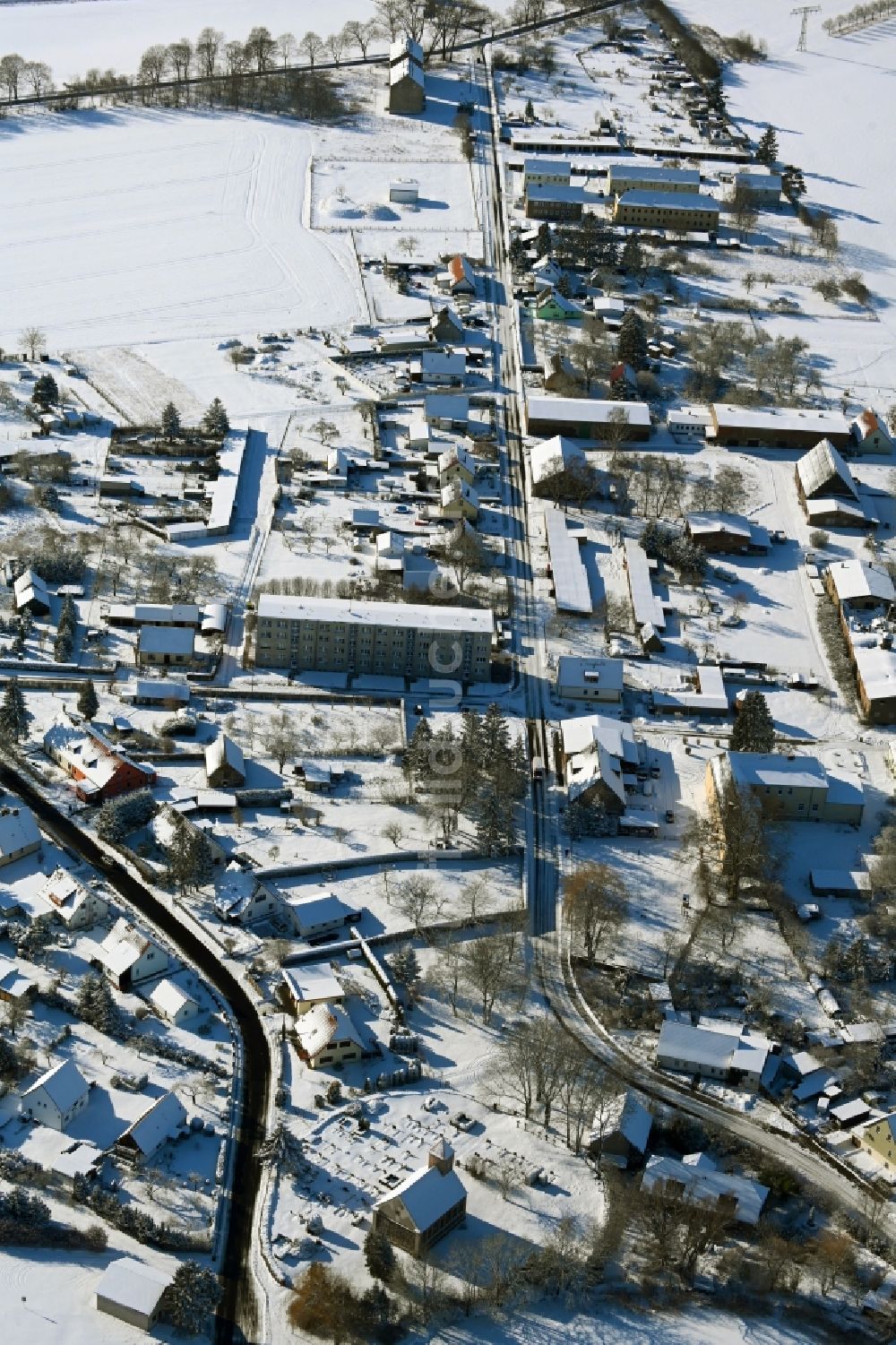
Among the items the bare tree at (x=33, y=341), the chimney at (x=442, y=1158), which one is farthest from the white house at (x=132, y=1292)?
the bare tree at (x=33, y=341)

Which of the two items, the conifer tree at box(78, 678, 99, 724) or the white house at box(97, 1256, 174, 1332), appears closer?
the white house at box(97, 1256, 174, 1332)

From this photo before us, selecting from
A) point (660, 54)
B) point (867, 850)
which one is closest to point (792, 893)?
point (867, 850)

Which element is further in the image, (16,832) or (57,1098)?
(16,832)

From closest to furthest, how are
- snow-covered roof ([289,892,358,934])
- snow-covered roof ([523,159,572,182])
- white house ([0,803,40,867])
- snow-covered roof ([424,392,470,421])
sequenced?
snow-covered roof ([289,892,358,934])
white house ([0,803,40,867])
snow-covered roof ([424,392,470,421])
snow-covered roof ([523,159,572,182])

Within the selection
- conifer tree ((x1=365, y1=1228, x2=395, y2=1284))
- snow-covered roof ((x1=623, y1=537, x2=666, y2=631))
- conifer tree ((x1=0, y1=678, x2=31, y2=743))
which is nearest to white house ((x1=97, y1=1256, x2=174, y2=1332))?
conifer tree ((x1=365, y1=1228, x2=395, y2=1284))

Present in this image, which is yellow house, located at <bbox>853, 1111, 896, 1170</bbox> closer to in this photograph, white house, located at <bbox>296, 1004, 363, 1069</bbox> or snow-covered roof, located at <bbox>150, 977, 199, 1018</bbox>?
white house, located at <bbox>296, 1004, 363, 1069</bbox>

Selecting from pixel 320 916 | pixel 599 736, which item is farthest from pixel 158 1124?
pixel 599 736

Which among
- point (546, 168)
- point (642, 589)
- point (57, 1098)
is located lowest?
point (57, 1098)

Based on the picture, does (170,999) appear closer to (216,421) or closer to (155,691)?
(155,691)
